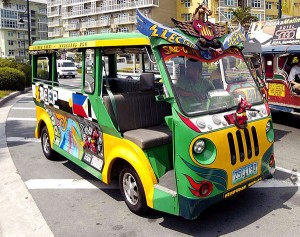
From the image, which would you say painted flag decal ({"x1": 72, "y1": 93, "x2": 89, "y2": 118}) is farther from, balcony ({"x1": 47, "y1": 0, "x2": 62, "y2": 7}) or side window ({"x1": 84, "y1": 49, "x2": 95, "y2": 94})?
balcony ({"x1": 47, "y1": 0, "x2": 62, "y2": 7})

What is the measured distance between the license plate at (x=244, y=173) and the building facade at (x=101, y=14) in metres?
51.7

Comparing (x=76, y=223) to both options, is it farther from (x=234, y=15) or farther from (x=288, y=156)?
(x=234, y=15)

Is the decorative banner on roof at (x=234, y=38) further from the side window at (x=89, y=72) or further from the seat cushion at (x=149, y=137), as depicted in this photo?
the side window at (x=89, y=72)

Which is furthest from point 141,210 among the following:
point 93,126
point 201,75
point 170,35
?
point 170,35

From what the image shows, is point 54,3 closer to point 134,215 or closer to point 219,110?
point 134,215

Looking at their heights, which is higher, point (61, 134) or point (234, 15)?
point (234, 15)

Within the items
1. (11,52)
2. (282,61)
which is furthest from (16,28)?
(282,61)

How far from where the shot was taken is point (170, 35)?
3.92m

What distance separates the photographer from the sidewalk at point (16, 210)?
4275 millimetres

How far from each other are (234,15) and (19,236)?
4715cm

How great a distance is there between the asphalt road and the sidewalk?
10cm

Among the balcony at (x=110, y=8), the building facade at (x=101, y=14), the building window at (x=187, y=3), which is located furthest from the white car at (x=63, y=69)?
the building window at (x=187, y=3)

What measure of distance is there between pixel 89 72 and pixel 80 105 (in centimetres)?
59

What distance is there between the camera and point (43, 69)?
6773mm
